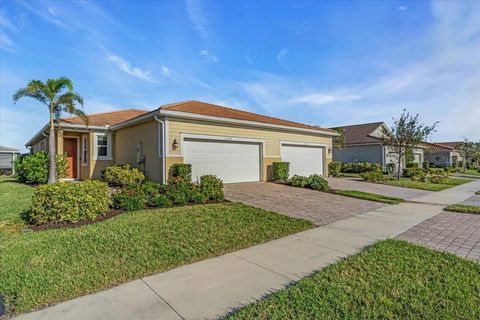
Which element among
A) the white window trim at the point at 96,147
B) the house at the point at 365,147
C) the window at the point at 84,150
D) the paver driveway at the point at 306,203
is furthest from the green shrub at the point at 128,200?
the house at the point at 365,147

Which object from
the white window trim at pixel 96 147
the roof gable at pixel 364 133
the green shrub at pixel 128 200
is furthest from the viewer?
the roof gable at pixel 364 133

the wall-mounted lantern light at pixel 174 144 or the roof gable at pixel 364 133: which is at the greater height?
the roof gable at pixel 364 133

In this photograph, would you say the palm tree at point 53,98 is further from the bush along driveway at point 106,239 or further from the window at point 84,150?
the bush along driveway at point 106,239

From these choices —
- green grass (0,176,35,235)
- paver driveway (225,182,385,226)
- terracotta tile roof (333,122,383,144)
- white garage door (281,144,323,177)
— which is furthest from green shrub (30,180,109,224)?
terracotta tile roof (333,122,383,144)

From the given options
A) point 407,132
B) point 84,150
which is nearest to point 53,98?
point 84,150

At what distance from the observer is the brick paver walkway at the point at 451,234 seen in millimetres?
4730

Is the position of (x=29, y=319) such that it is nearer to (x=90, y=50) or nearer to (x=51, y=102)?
(x=90, y=50)

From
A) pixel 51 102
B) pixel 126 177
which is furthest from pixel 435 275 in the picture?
pixel 51 102

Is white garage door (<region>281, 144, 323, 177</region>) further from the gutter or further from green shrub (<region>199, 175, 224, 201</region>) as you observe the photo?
green shrub (<region>199, 175, 224, 201</region>)

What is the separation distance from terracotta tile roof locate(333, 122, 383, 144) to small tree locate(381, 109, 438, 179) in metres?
6.80

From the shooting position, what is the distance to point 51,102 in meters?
12.2

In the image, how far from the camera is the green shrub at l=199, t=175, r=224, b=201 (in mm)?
8750

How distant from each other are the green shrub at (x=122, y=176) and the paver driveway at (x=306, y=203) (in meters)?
4.27

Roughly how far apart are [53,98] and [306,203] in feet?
40.5
